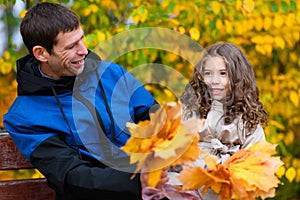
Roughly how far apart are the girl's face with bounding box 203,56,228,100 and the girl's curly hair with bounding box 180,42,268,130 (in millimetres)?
19

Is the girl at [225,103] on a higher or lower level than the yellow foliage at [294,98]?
higher

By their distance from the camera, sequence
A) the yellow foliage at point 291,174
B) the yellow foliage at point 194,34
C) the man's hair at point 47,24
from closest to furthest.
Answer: the man's hair at point 47,24, the yellow foliage at point 194,34, the yellow foliage at point 291,174

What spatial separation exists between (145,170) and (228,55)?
3.05 feet

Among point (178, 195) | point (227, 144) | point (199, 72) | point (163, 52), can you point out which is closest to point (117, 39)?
point (163, 52)

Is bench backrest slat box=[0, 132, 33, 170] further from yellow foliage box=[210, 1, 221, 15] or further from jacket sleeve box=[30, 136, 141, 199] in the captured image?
yellow foliage box=[210, 1, 221, 15]

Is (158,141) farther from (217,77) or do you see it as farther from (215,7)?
(215,7)

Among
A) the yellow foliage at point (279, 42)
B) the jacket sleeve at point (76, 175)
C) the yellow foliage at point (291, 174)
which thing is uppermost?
the yellow foliage at point (279, 42)

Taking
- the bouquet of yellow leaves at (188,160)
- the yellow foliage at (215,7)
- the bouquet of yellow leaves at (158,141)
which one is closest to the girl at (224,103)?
the bouquet of yellow leaves at (188,160)

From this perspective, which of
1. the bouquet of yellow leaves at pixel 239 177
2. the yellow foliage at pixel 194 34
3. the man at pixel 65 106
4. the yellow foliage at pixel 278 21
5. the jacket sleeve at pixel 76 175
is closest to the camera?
the bouquet of yellow leaves at pixel 239 177

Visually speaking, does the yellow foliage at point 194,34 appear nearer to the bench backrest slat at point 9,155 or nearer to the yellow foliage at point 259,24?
the yellow foliage at point 259,24

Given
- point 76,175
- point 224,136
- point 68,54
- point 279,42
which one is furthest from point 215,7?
point 76,175

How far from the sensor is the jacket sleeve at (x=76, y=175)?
8.04 feet

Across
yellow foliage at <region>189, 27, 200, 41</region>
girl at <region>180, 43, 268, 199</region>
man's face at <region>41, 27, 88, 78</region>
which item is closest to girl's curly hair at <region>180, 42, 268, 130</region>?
girl at <region>180, 43, 268, 199</region>

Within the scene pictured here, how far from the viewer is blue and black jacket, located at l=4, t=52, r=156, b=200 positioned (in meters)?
2.53
